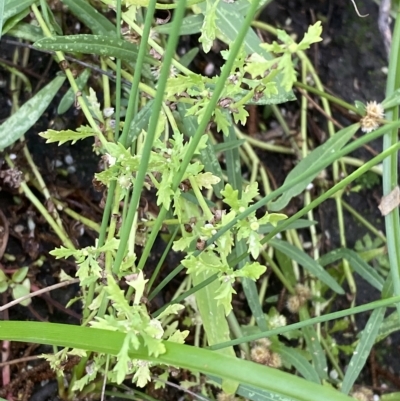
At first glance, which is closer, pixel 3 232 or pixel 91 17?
pixel 91 17

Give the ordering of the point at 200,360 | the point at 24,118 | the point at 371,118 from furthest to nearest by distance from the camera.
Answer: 1. the point at 24,118
2. the point at 371,118
3. the point at 200,360

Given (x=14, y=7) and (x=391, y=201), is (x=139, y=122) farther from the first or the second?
(x=391, y=201)

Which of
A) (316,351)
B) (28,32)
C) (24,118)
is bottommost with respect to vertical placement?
(316,351)

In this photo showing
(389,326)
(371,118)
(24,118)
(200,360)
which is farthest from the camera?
(389,326)

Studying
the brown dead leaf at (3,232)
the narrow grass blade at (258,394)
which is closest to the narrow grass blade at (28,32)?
the brown dead leaf at (3,232)

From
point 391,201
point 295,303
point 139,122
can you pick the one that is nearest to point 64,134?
point 139,122

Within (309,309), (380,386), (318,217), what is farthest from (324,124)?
(380,386)

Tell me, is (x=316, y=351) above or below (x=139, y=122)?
below

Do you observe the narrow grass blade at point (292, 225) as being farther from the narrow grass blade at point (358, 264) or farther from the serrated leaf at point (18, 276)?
the serrated leaf at point (18, 276)
